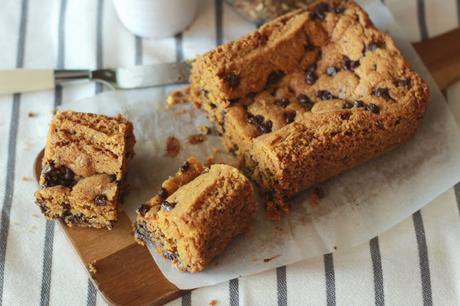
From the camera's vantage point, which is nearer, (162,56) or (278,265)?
(278,265)

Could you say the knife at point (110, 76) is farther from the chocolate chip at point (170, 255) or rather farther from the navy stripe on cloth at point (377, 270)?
the navy stripe on cloth at point (377, 270)

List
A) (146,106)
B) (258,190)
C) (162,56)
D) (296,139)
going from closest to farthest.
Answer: (296,139), (258,190), (146,106), (162,56)

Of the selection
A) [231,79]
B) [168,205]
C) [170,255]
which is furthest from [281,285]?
[231,79]

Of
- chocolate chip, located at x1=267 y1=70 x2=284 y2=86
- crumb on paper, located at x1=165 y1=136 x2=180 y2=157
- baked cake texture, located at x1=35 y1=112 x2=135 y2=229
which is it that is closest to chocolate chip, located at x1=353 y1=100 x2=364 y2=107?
chocolate chip, located at x1=267 y1=70 x2=284 y2=86

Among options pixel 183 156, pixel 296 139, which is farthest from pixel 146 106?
pixel 296 139

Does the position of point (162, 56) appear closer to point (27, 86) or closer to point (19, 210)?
point (27, 86)
